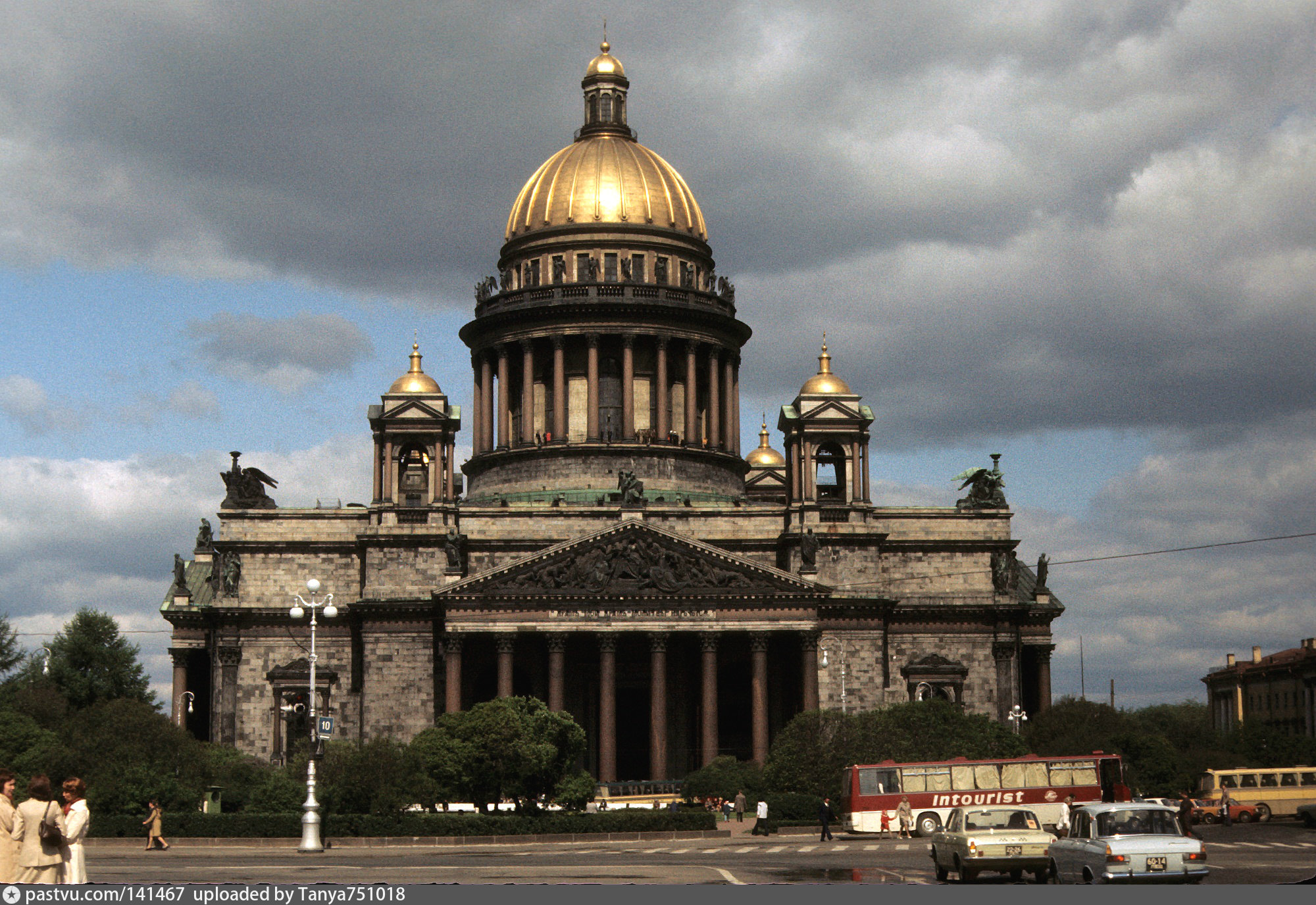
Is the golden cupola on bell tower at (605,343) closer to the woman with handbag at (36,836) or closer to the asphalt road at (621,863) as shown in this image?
the asphalt road at (621,863)

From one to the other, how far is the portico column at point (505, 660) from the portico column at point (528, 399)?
68.9 ft

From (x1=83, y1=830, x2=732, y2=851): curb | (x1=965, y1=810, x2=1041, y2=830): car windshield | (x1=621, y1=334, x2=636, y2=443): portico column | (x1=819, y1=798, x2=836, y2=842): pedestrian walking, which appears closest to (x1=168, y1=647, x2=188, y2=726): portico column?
(x1=621, y1=334, x2=636, y2=443): portico column

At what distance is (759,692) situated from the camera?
92.3m

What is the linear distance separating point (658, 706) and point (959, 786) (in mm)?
28602

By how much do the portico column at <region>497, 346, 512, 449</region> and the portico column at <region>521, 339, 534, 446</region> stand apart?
4.01 ft

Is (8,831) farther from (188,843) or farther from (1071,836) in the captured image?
(188,843)

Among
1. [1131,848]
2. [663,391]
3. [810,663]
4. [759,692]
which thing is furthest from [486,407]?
[1131,848]

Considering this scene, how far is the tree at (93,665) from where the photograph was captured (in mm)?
123438

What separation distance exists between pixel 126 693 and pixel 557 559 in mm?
47581

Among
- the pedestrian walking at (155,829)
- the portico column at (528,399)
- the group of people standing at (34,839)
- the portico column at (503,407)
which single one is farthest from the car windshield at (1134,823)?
the portico column at (503,407)

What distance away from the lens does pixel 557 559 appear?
92.8m

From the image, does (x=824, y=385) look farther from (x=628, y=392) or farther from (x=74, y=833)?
(x=74, y=833)

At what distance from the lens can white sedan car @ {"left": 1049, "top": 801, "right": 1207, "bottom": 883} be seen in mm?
32250

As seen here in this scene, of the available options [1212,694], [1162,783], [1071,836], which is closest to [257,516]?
[1162,783]
